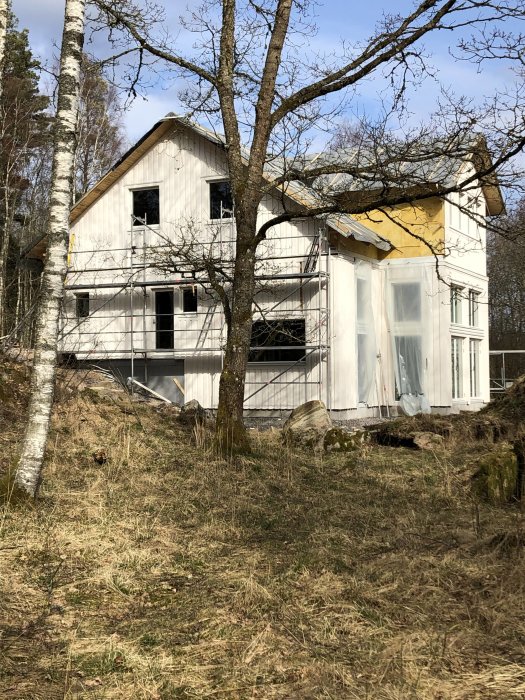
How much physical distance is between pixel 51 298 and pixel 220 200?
13.2 metres

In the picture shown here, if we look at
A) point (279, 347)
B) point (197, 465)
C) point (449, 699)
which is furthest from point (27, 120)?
point (449, 699)

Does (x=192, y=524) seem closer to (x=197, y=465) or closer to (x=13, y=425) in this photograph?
(x=197, y=465)

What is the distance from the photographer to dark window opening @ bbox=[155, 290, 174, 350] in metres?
19.9

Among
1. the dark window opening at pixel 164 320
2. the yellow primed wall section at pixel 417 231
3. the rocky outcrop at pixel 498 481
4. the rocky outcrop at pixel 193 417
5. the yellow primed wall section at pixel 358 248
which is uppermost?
the yellow primed wall section at pixel 417 231

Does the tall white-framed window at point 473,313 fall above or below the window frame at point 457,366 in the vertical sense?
above

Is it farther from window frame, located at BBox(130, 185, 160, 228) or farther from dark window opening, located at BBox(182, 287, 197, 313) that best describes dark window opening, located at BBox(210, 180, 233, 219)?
dark window opening, located at BBox(182, 287, 197, 313)

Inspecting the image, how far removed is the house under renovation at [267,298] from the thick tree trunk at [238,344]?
6.41m

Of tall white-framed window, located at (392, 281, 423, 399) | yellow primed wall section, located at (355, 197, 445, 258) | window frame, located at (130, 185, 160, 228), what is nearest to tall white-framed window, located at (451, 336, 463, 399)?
tall white-framed window, located at (392, 281, 423, 399)

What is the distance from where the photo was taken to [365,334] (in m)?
19.4

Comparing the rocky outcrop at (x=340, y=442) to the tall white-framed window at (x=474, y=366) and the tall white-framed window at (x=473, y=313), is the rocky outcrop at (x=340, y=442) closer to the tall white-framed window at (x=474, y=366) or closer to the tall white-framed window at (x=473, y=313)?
the tall white-framed window at (x=474, y=366)

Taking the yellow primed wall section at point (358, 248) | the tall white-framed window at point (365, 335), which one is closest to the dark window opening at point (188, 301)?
the yellow primed wall section at point (358, 248)

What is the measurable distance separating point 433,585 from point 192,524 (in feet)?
8.65

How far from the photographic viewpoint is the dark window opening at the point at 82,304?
68.5ft

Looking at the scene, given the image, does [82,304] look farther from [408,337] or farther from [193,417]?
[408,337]
